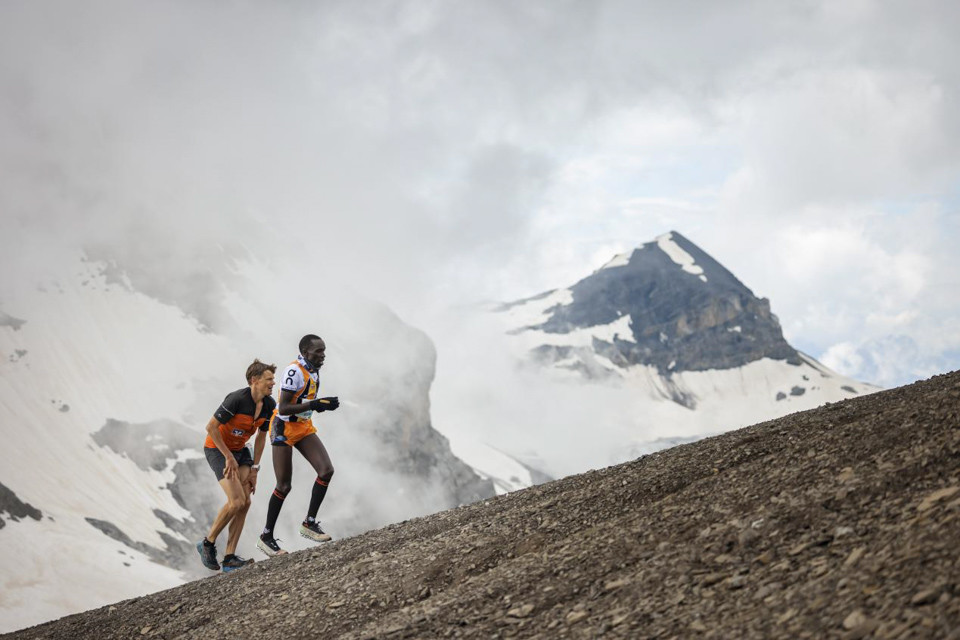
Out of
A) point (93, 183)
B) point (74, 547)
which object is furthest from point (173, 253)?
point (74, 547)

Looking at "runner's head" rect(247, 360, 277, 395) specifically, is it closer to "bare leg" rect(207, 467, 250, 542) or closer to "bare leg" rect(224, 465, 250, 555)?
"bare leg" rect(224, 465, 250, 555)

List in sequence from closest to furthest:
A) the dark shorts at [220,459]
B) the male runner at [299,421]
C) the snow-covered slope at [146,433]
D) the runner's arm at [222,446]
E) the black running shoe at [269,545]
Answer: the runner's arm at [222,446], the male runner at [299,421], the dark shorts at [220,459], the black running shoe at [269,545], the snow-covered slope at [146,433]

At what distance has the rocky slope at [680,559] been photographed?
290 inches

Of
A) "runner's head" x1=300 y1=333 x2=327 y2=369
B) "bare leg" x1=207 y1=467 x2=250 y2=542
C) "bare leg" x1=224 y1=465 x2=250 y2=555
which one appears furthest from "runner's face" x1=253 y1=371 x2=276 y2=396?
"bare leg" x1=207 y1=467 x2=250 y2=542

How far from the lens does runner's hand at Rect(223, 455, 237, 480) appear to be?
14492 millimetres

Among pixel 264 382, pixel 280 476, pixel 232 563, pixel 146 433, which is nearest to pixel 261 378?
pixel 264 382

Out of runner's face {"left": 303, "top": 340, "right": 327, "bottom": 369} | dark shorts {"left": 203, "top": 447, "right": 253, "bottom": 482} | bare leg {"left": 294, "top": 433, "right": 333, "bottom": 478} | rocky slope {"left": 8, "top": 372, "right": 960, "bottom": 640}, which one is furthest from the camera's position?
bare leg {"left": 294, "top": 433, "right": 333, "bottom": 478}

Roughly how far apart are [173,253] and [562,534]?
17119 cm

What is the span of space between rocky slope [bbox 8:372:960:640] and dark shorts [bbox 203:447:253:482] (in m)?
1.77

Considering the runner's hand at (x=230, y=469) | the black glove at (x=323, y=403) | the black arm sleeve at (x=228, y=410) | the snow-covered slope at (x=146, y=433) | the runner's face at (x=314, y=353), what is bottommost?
the runner's hand at (x=230, y=469)

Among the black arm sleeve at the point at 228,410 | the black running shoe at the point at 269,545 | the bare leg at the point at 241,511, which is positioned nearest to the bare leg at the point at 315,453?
the bare leg at the point at 241,511

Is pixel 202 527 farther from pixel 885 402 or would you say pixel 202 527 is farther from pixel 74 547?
pixel 885 402

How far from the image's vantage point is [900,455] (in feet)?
32.8

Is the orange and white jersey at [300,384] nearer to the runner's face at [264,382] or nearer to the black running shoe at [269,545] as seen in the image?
the runner's face at [264,382]
